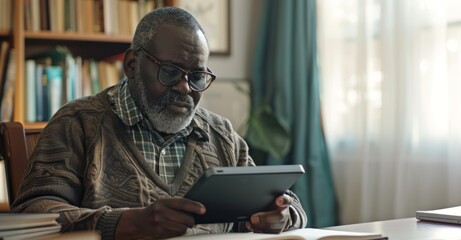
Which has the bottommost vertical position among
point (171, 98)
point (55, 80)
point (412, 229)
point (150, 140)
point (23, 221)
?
point (412, 229)

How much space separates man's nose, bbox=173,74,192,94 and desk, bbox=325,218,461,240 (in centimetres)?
49

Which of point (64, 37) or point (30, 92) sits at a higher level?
point (64, 37)

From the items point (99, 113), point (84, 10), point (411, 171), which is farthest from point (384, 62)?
point (99, 113)

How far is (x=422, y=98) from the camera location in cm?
283

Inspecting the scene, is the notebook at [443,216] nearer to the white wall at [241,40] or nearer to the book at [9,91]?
the book at [9,91]

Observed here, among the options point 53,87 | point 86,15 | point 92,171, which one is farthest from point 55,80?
point 92,171

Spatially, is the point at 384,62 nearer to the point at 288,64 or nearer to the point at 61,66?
the point at 288,64

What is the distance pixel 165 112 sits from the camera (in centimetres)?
182

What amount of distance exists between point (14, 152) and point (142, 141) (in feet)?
1.04

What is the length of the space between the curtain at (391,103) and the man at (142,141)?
1.10 m

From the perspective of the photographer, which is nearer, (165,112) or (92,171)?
(92,171)

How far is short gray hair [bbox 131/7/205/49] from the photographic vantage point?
183cm

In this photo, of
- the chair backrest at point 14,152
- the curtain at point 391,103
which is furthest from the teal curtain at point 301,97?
the chair backrest at point 14,152

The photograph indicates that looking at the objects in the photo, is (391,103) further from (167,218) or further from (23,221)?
(23,221)
